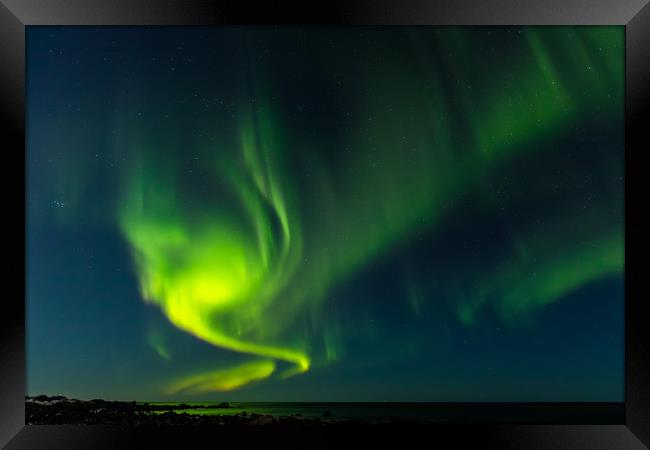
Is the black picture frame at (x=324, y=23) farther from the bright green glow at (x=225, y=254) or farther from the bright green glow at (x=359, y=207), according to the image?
the bright green glow at (x=225, y=254)

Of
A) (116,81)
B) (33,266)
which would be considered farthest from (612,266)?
(33,266)

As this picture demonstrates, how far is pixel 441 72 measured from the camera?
93.8 inches

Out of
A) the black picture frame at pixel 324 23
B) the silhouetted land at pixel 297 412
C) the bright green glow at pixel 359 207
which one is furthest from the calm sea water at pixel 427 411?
the black picture frame at pixel 324 23

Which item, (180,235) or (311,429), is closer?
(311,429)

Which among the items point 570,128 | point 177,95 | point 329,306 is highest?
point 177,95

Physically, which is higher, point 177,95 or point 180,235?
Result: point 177,95

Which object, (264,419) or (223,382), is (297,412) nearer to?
(264,419)

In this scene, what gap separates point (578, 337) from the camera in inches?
93.5

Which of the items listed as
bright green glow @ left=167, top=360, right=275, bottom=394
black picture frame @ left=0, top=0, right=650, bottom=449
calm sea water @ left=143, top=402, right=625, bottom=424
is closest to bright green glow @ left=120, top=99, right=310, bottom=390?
bright green glow @ left=167, top=360, right=275, bottom=394

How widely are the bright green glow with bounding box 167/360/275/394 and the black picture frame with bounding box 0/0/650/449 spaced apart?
1.13 feet

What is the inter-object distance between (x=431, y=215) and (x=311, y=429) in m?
0.93

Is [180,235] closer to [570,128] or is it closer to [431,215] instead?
[431,215]

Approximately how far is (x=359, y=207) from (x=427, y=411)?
0.86 metres

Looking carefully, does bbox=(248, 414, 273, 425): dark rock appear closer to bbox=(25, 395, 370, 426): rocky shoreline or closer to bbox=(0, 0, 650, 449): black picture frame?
bbox=(25, 395, 370, 426): rocky shoreline
